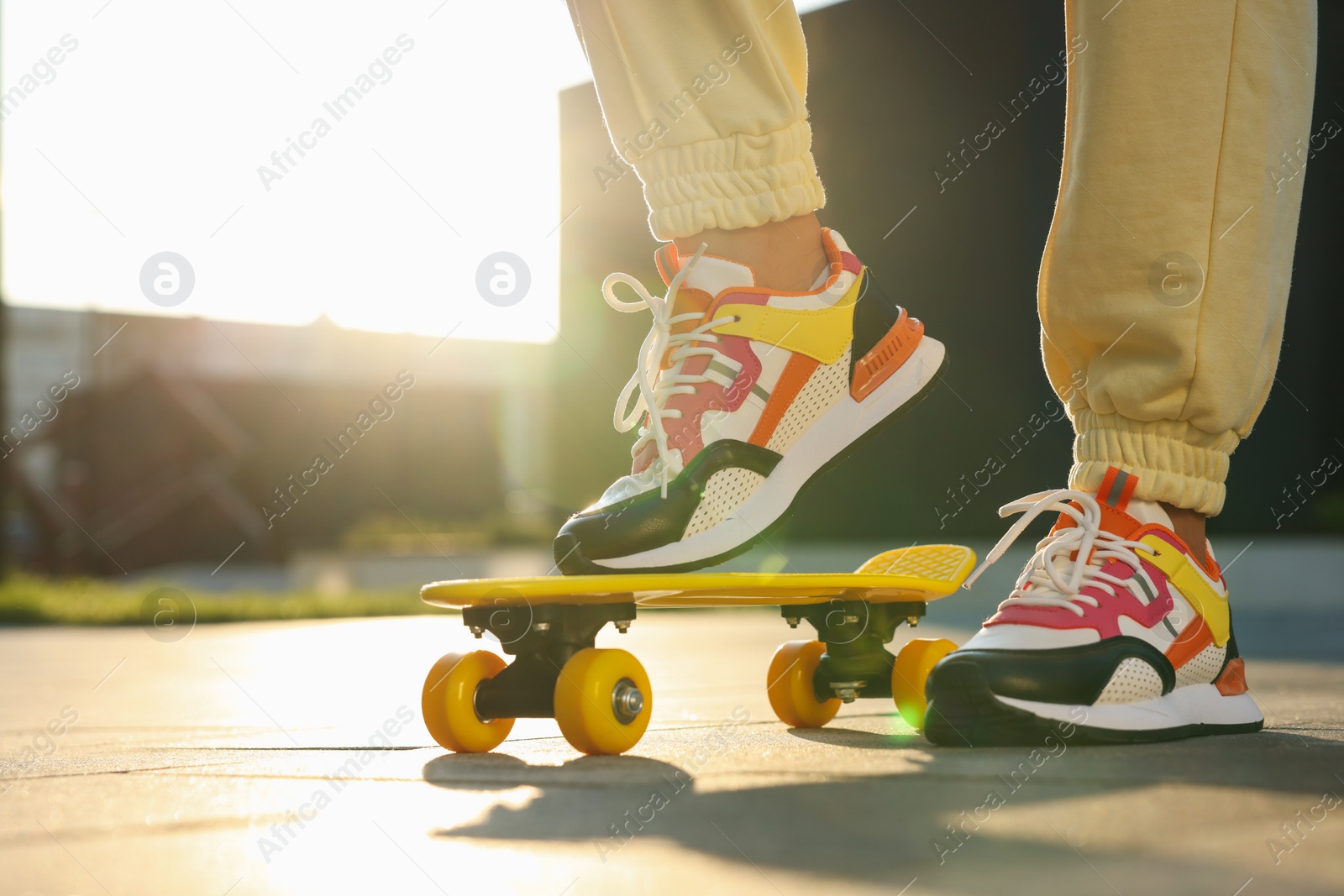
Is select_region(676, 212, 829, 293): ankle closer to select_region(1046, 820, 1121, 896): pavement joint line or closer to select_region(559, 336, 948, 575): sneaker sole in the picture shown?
select_region(559, 336, 948, 575): sneaker sole

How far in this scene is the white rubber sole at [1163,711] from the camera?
3.95ft

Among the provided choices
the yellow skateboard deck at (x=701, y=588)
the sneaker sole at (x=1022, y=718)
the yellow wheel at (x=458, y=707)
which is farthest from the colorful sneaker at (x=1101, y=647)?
the yellow wheel at (x=458, y=707)

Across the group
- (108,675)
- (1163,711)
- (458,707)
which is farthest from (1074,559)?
(108,675)

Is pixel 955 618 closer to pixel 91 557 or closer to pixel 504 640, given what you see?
pixel 504 640

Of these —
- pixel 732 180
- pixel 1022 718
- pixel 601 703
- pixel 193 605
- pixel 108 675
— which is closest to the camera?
pixel 1022 718

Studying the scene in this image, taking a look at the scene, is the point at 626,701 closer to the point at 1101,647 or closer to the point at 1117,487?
the point at 1101,647

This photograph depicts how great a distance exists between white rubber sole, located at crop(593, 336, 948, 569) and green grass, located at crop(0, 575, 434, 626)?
6.13 meters

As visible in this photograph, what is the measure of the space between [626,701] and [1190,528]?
2.50 ft

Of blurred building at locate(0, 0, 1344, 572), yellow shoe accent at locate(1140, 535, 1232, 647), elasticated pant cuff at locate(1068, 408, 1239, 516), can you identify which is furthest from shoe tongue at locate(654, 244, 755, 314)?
blurred building at locate(0, 0, 1344, 572)

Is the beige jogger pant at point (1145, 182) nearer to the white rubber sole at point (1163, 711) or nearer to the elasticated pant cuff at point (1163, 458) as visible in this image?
the elasticated pant cuff at point (1163, 458)

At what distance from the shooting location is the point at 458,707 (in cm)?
140

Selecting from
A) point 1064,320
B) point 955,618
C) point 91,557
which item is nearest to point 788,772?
point 1064,320

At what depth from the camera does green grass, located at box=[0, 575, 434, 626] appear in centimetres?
727

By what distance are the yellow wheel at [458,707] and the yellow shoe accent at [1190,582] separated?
86cm
